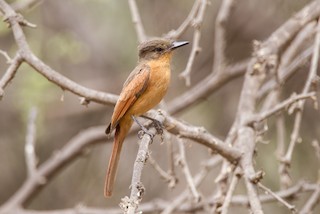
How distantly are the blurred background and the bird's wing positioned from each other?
1.74m

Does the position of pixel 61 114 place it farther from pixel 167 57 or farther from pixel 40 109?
pixel 167 57

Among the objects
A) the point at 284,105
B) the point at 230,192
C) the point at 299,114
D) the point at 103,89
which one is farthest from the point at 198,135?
the point at 103,89

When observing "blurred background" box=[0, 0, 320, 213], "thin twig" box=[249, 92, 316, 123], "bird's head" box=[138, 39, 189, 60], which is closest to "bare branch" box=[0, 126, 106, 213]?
"blurred background" box=[0, 0, 320, 213]

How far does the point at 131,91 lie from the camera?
4512 mm

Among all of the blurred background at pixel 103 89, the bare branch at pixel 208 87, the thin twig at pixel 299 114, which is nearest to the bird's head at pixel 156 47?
the bare branch at pixel 208 87

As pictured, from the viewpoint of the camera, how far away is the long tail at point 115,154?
4327mm

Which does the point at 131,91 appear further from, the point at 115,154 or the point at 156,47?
the point at 156,47

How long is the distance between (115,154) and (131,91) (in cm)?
43

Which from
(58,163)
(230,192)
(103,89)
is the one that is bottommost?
(230,192)

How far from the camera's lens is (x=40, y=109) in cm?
708

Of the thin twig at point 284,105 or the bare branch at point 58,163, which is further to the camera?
the bare branch at point 58,163

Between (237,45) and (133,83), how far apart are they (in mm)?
2755

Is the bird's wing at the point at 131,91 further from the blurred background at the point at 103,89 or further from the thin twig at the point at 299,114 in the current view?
the blurred background at the point at 103,89

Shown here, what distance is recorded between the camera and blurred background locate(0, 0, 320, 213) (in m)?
6.84
